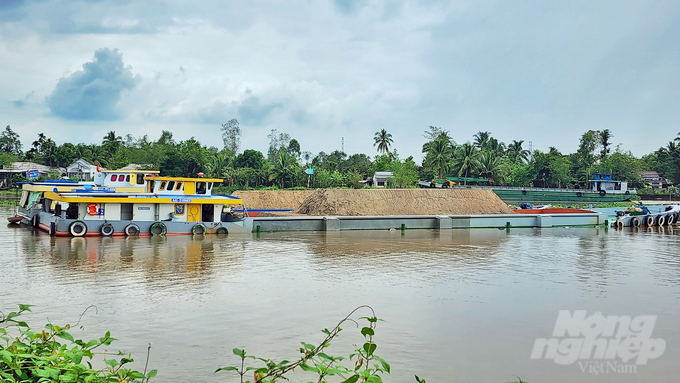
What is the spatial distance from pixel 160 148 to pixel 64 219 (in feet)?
165

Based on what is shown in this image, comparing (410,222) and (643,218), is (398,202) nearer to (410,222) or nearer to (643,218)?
(410,222)

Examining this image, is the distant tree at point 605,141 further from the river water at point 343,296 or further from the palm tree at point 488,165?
the river water at point 343,296

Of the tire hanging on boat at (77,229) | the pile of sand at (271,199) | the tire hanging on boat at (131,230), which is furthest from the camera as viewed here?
the pile of sand at (271,199)

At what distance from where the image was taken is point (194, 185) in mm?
26984

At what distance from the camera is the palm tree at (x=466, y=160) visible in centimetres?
7225

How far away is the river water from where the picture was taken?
8781mm

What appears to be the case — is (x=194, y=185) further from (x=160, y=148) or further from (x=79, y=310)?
(x=160, y=148)

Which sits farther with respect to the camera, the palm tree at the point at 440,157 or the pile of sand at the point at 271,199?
the palm tree at the point at 440,157

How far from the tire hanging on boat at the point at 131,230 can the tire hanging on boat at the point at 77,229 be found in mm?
1815

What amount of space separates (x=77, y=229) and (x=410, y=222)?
18.8m

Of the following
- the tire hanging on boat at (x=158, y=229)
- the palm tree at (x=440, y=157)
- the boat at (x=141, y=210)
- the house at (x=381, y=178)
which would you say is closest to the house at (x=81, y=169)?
the house at (x=381, y=178)

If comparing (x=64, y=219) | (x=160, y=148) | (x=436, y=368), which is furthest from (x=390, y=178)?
(x=436, y=368)

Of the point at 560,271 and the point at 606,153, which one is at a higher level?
the point at 606,153

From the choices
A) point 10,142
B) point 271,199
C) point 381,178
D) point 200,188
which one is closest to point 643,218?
point 271,199
